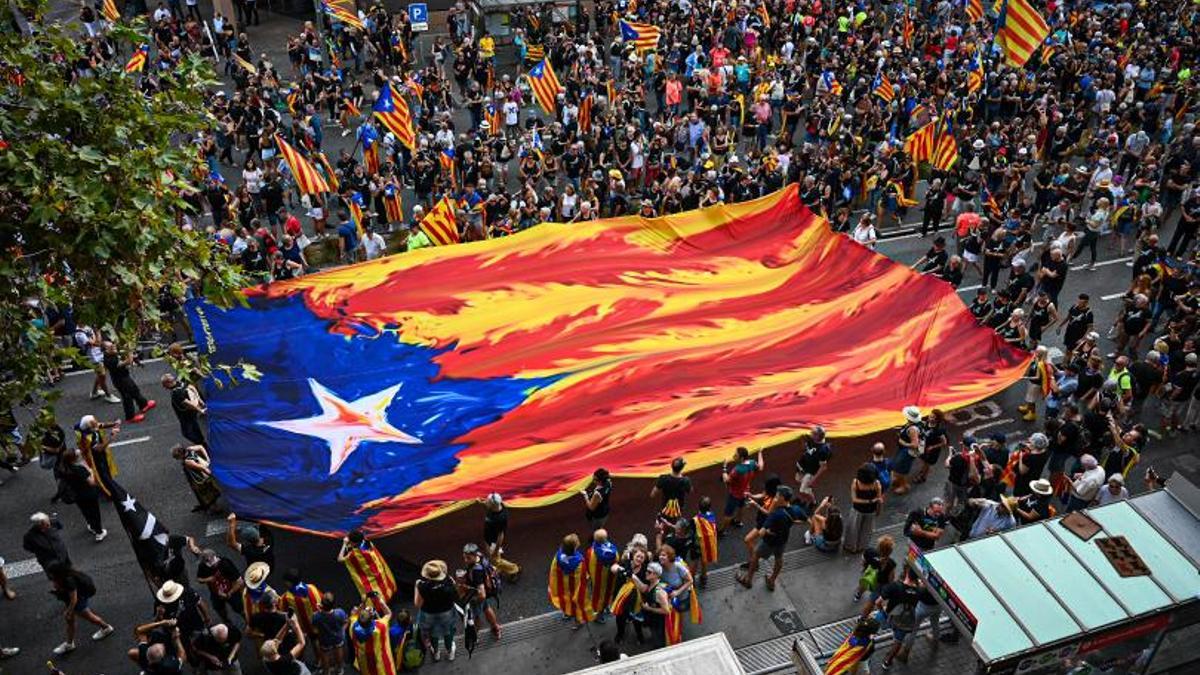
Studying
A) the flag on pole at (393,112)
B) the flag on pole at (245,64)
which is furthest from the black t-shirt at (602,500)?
the flag on pole at (245,64)

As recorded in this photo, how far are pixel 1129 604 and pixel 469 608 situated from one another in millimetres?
6797

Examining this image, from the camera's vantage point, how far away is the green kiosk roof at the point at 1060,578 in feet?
29.4

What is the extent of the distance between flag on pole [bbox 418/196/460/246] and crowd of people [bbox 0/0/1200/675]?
0.59 feet

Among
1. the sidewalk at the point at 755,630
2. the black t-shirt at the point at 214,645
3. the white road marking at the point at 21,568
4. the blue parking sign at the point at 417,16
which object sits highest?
the blue parking sign at the point at 417,16

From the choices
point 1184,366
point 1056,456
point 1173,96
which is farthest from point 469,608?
point 1173,96

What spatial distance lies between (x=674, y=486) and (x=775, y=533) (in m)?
1.42

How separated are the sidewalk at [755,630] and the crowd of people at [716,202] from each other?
0.75 ft

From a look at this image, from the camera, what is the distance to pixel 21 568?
39.8 feet

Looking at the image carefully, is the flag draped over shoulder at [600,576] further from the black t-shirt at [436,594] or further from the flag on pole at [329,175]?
the flag on pole at [329,175]

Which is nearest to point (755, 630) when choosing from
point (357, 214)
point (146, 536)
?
point (146, 536)

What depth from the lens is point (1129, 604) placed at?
926cm

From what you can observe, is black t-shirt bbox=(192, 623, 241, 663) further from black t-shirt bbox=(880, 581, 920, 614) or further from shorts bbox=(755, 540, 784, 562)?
black t-shirt bbox=(880, 581, 920, 614)

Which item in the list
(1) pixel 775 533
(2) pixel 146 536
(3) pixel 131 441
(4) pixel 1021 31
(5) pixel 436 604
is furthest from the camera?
(4) pixel 1021 31

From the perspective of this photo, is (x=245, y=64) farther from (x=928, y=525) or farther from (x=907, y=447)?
(x=928, y=525)
